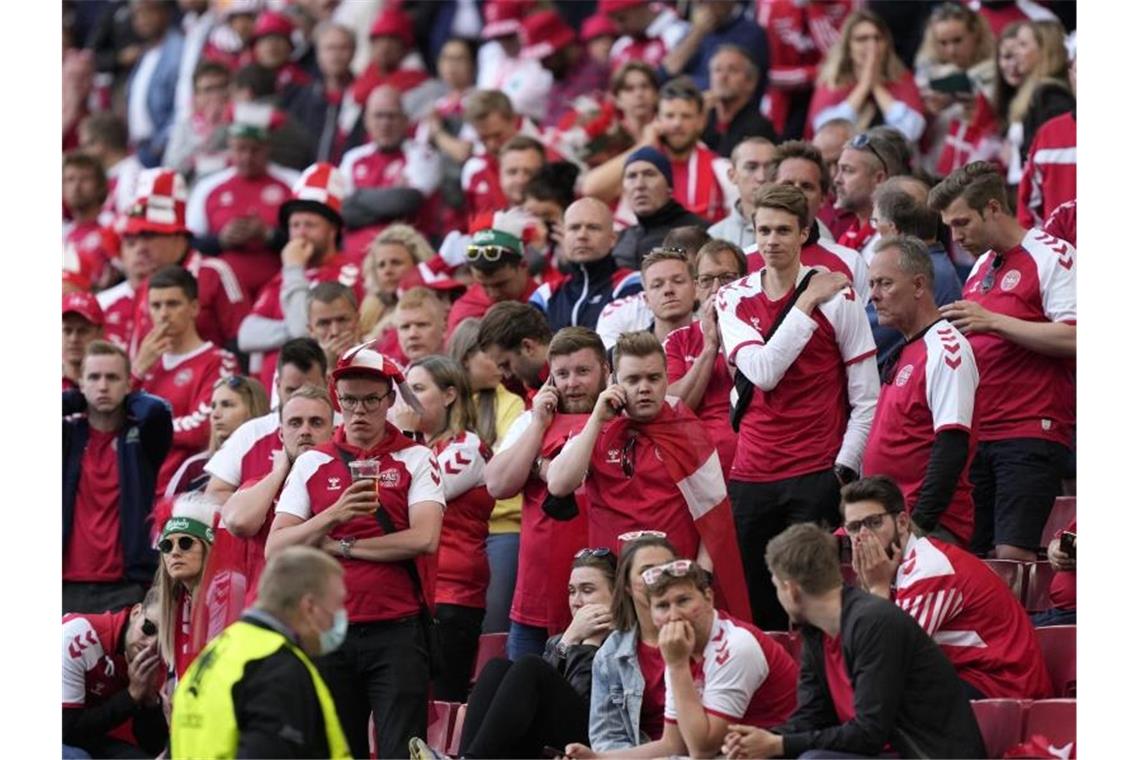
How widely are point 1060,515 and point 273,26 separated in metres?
9.70

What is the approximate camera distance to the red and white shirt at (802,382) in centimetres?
926

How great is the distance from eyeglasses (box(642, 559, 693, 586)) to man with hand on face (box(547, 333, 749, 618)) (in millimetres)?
757

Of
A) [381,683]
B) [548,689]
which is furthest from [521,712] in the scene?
[381,683]

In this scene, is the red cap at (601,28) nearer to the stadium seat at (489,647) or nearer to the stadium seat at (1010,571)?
the stadium seat at (489,647)

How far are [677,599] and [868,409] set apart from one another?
1.60m

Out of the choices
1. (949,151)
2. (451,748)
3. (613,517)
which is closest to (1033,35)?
(949,151)

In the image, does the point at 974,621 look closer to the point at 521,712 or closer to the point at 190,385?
the point at 521,712

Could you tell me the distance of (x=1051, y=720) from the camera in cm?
794

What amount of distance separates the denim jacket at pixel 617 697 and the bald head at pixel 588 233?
3.11 m

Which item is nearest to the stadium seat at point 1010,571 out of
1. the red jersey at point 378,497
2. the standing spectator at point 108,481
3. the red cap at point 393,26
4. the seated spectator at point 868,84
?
the red jersey at point 378,497

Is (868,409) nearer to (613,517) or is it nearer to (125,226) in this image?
(613,517)

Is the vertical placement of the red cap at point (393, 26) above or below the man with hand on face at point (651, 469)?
above

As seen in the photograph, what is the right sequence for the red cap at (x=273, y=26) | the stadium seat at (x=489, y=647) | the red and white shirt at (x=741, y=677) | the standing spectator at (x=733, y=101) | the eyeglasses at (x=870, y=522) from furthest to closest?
the red cap at (x=273, y=26) < the standing spectator at (x=733, y=101) < the stadium seat at (x=489, y=647) < the eyeglasses at (x=870, y=522) < the red and white shirt at (x=741, y=677)
